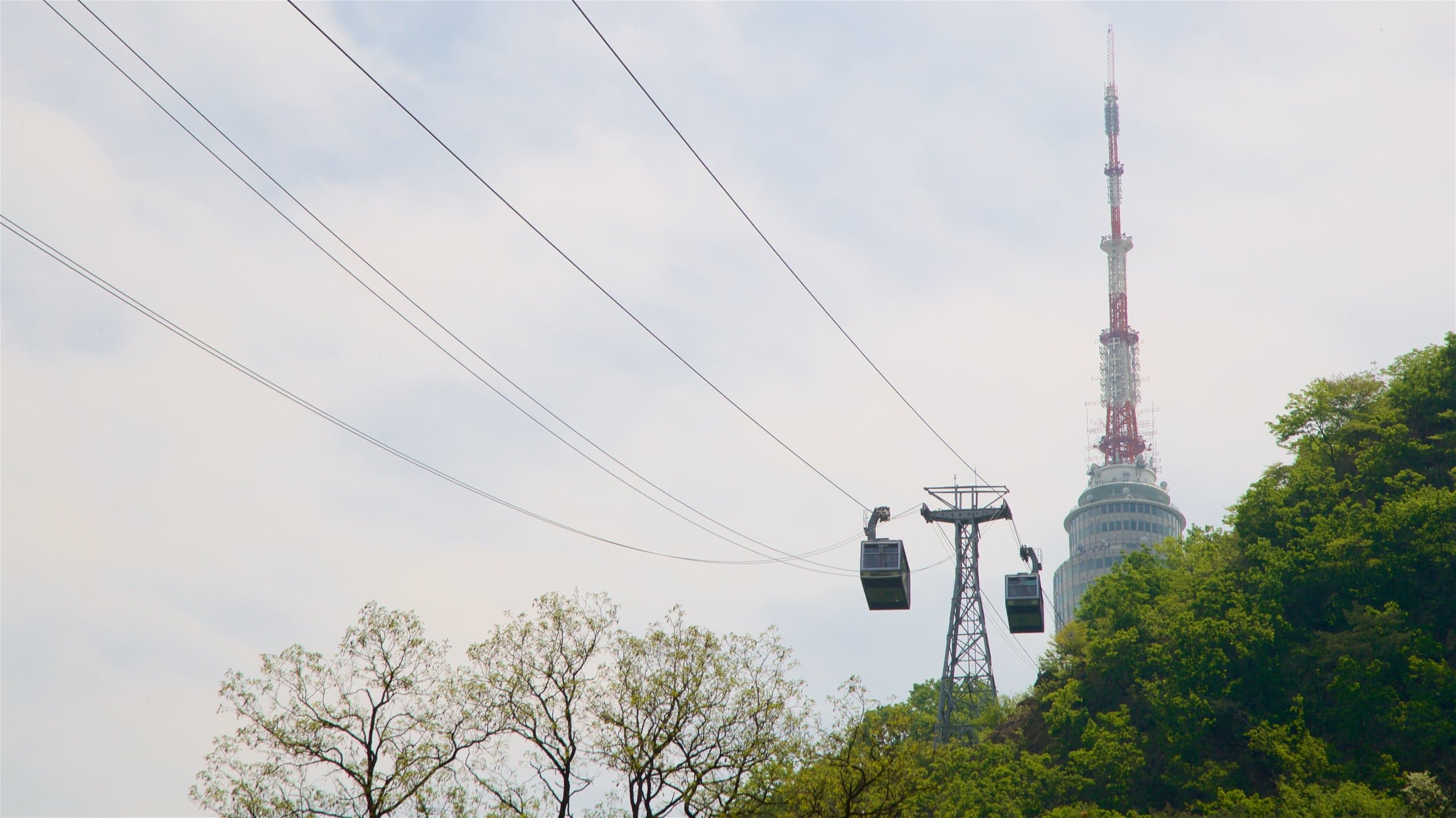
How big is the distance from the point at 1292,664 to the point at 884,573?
19.6m

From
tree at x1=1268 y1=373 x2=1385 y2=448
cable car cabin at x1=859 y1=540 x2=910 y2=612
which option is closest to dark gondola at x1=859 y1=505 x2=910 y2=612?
cable car cabin at x1=859 y1=540 x2=910 y2=612

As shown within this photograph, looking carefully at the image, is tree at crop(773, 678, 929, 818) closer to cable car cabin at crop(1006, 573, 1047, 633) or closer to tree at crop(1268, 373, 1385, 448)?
cable car cabin at crop(1006, 573, 1047, 633)

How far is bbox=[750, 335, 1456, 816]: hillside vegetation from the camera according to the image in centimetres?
4331

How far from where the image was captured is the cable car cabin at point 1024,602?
43.4 meters

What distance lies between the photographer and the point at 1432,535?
1849 inches

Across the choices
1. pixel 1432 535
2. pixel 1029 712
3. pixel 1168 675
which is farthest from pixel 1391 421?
pixel 1029 712

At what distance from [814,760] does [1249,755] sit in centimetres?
2449

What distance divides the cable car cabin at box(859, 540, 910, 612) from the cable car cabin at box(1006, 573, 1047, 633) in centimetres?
573

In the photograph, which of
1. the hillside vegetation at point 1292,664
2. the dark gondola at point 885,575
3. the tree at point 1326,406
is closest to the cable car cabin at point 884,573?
the dark gondola at point 885,575

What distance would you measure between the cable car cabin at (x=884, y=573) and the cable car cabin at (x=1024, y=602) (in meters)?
5.73

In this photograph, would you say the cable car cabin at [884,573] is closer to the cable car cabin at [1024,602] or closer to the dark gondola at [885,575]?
the dark gondola at [885,575]

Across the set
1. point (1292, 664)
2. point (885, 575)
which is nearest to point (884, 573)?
point (885, 575)

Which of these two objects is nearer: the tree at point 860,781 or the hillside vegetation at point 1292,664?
the tree at point 860,781

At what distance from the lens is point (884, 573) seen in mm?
38562
